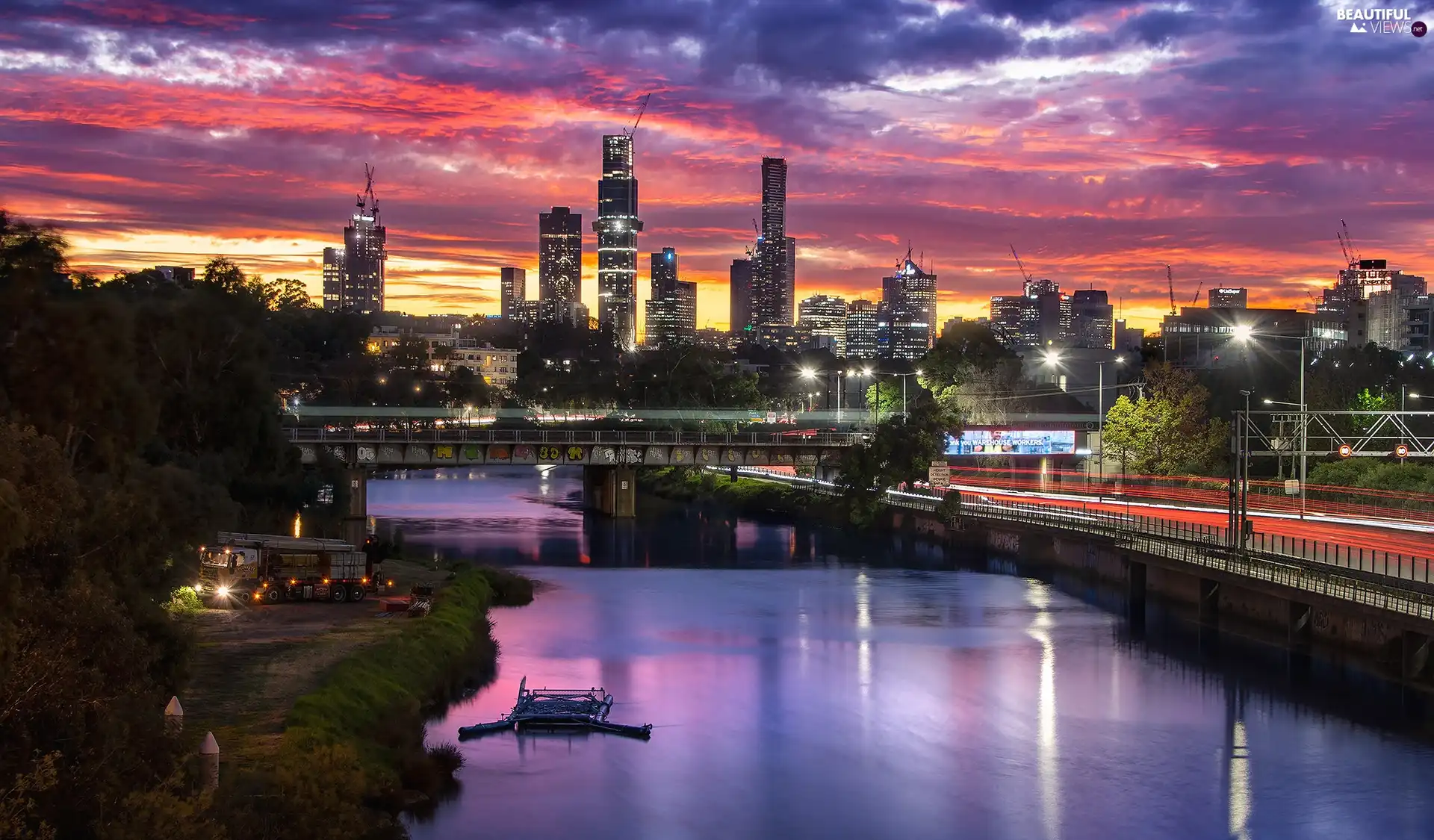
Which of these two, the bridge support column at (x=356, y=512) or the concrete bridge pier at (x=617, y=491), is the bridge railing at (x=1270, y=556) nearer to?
the concrete bridge pier at (x=617, y=491)

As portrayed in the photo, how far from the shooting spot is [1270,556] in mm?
71562

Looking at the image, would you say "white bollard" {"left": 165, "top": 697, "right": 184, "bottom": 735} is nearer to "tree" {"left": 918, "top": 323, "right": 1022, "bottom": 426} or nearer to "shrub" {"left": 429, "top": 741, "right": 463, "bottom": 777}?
"shrub" {"left": 429, "top": 741, "right": 463, "bottom": 777}

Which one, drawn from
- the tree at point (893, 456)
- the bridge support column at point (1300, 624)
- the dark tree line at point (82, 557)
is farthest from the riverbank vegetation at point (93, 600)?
the tree at point (893, 456)

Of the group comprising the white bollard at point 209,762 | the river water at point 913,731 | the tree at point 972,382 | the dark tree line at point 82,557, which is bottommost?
the river water at point 913,731

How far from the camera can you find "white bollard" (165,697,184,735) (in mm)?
30062

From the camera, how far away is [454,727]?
5156 centimetres

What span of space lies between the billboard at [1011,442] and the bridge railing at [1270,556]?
16530 mm

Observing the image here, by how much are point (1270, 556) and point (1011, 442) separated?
2178 inches

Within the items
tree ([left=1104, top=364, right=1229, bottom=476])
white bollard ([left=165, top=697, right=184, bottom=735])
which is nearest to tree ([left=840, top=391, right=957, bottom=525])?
tree ([left=1104, top=364, right=1229, bottom=476])

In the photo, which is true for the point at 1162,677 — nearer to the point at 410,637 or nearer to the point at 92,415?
the point at 410,637

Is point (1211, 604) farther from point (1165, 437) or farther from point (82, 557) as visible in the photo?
point (82, 557)

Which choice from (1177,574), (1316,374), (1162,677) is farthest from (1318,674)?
(1316,374)

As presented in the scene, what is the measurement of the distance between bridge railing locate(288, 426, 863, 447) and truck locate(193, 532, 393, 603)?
1646 inches

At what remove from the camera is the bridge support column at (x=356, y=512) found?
10344 cm
